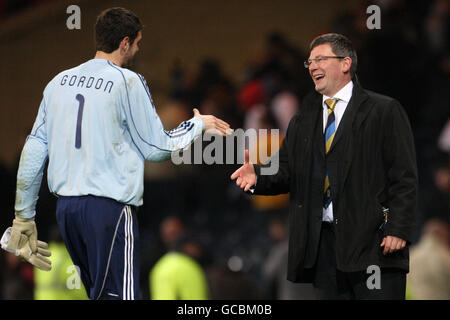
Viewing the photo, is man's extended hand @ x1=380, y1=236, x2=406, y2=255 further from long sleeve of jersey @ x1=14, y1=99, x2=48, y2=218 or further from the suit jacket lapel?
long sleeve of jersey @ x1=14, y1=99, x2=48, y2=218

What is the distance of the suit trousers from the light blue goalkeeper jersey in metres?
0.95

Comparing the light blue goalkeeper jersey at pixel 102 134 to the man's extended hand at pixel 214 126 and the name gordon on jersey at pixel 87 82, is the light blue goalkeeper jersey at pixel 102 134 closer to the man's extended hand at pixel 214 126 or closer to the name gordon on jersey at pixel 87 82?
the name gordon on jersey at pixel 87 82

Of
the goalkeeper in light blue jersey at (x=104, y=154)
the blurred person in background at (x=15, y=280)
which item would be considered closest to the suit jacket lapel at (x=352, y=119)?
the goalkeeper in light blue jersey at (x=104, y=154)

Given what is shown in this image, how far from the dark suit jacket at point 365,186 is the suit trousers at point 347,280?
0.07 metres

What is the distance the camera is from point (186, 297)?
7160mm

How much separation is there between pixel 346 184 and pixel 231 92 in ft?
22.4

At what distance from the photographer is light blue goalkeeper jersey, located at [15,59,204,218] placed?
4.00 meters

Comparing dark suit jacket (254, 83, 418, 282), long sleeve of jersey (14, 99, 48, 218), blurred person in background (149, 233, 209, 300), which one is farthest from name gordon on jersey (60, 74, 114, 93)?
blurred person in background (149, 233, 209, 300)

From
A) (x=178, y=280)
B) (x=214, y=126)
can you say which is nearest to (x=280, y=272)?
(x=178, y=280)

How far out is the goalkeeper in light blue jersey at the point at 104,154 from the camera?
3996mm

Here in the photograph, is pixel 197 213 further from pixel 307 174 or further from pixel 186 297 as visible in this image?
pixel 307 174

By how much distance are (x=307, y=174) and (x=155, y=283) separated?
3.13m

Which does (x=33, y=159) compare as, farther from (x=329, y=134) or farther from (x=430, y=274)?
(x=430, y=274)

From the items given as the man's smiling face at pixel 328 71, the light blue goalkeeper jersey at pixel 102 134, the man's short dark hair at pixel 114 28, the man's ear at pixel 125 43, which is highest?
the man's short dark hair at pixel 114 28
